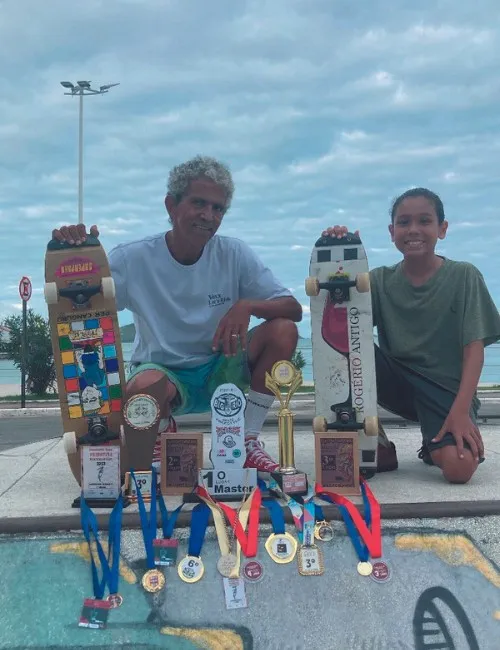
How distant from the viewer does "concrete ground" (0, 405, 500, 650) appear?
5.69 ft

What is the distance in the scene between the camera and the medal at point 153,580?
1822 mm

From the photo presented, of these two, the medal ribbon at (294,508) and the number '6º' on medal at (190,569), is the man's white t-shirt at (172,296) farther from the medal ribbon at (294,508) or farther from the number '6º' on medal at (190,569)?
the number '6º' on medal at (190,569)

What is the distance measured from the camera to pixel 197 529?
195cm

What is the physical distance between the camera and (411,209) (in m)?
2.86

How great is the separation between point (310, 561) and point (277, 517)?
17 centimetres

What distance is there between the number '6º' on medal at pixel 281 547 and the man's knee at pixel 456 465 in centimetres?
90

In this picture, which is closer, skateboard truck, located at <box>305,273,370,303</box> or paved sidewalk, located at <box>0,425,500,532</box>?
paved sidewalk, located at <box>0,425,500,532</box>

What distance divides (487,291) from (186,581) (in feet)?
6.05

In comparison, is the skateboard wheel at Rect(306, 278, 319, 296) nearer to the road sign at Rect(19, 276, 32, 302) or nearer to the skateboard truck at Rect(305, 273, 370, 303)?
the skateboard truck at Rect(305, 273, 370, 303)

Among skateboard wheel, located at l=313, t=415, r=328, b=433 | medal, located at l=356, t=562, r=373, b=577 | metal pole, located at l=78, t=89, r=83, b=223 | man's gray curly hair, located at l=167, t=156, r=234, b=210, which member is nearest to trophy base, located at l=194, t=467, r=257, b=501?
skateboard wheel, located at l=313, t=415, r=328, b=433

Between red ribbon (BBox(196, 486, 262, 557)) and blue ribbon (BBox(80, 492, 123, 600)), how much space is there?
347 mm

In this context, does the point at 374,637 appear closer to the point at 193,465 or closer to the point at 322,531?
the point at 322,531

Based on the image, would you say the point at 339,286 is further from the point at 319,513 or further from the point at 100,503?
the point at 100,503

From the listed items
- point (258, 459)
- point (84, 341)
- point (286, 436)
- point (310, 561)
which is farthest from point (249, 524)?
point (84, 341)
